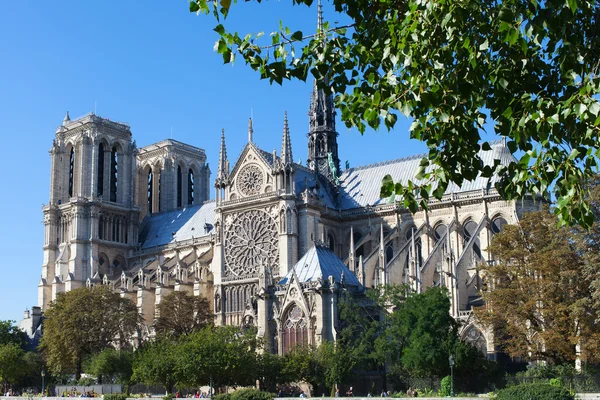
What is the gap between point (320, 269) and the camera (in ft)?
171

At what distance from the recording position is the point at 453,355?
1784 inches

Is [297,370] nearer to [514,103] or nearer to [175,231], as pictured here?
[514,103]

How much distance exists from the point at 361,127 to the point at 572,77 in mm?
3578

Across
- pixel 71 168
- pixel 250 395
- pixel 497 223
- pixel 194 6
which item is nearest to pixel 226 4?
pixel 194 6

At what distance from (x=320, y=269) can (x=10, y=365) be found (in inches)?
1260

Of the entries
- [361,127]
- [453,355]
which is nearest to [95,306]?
[453,355]

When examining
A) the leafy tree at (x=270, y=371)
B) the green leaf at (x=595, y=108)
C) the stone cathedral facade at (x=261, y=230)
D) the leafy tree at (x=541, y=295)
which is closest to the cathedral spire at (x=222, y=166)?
the stone cathedral facade at (x=261, y=230)

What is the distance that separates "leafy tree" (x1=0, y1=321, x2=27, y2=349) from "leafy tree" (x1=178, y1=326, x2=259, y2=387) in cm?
3569

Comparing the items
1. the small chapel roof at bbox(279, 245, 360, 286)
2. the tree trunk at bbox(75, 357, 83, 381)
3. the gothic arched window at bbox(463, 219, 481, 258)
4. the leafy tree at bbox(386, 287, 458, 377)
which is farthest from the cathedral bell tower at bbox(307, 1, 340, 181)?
the leafy tree at bbox(386, 287, 458, 377)

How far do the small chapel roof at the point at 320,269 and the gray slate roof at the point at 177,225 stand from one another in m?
32.6

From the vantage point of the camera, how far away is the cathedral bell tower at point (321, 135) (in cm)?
8200

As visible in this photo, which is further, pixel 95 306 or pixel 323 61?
pixel 95 306

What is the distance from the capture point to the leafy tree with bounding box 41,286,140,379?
6644 centimetres

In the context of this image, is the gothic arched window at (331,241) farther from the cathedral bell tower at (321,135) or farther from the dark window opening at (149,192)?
the dark window opening at (149,192)
